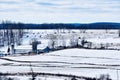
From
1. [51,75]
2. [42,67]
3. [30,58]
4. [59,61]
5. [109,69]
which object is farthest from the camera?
[30,58]

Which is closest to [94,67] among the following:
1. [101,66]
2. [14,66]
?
[101,66]

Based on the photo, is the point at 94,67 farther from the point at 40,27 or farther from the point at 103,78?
the point at 40,27

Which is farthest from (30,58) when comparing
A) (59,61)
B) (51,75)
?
(51,75)

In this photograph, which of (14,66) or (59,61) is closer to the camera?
(14,66)

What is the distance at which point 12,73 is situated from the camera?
67.4ft

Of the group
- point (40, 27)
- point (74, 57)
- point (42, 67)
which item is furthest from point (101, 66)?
point (40, 27)

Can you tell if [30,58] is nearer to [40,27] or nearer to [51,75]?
[51,75]

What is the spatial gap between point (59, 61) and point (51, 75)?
7.37 meters

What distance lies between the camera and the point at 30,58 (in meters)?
29.3

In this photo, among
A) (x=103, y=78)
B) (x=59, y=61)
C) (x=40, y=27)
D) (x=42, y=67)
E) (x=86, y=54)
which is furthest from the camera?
(x=40, y=27)

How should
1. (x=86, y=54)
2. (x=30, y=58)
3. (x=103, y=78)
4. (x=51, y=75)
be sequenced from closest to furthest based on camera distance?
(x=103, y=78), (x=51, y=75), (x=30, y=58), (x=86, y=54)

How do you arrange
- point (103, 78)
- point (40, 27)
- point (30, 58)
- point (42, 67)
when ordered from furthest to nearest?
point (40, 27)
point (30, 58)
point (42, 67)
point (103, 78)

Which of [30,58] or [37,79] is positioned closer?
[37,79]

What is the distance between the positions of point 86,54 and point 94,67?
8.10m
